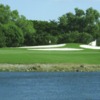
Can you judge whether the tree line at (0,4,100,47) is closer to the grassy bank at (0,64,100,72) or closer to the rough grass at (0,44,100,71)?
the rough grass at (0,44,100,71)

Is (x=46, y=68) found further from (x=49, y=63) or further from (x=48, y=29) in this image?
(x=48, y=29)

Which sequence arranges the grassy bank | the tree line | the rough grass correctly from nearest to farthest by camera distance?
the grassy bank, the rough grass, the tree line

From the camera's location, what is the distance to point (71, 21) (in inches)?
5610

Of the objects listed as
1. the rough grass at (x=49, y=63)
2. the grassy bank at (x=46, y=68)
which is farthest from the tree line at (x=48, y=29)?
the grassy bank at (x=46, y=68)

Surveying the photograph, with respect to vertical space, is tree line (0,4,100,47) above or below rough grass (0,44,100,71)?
above

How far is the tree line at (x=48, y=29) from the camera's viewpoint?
102m

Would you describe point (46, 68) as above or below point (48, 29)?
below

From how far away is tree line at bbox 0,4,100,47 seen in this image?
102m

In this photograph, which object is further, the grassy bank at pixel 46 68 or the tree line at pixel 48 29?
the tree line at pixel 48 29

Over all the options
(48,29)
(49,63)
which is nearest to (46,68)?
(49,63)

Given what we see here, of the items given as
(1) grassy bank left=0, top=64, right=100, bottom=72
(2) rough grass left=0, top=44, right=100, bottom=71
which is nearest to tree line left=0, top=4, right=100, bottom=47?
(2) rough grass left=0, top=44, right=100, bottom=71

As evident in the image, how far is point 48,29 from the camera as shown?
139750mm

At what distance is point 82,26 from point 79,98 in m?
115

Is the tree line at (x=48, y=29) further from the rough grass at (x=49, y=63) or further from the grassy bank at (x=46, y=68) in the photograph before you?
the grassy bank at (x=46, y=68)
